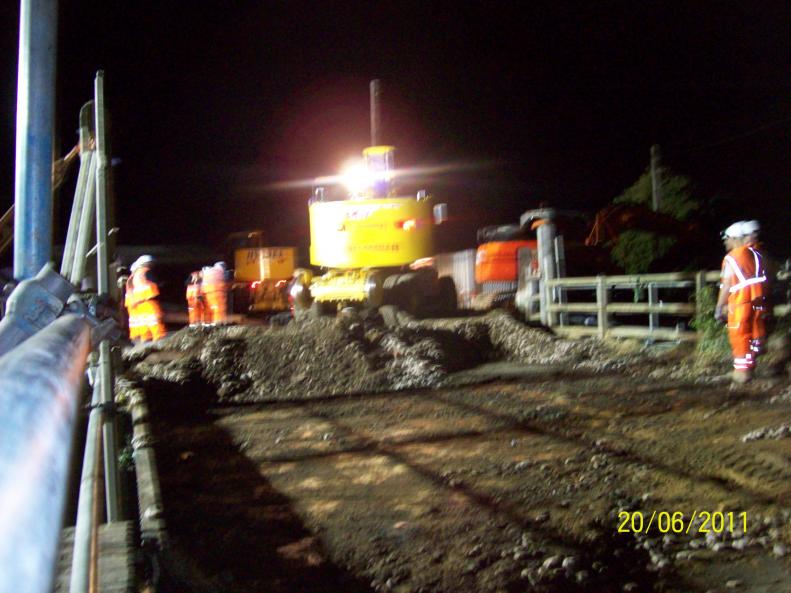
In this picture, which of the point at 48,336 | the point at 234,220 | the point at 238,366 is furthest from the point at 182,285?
the point at 48,336

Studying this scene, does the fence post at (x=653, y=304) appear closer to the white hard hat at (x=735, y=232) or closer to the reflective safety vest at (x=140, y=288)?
the white hard hat at (x=735, y=232)

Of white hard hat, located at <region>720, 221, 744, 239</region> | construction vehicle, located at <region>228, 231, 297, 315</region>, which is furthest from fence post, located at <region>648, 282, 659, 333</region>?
construction vehicle, located at <region>228, 231, 297, 315</region>

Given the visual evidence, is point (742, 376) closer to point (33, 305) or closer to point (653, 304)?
point (653, 304)

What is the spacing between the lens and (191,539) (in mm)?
4312

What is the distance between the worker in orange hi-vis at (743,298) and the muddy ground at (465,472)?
0.88ft

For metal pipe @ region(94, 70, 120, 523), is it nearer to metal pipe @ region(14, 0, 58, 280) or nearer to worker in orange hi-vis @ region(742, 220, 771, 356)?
metal pipe @ region(14, 0, 58, 280)

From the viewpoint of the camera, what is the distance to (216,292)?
14.8 metres

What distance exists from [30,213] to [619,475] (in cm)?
374

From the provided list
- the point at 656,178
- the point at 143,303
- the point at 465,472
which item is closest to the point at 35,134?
the point at 465,472

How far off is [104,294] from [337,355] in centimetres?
579

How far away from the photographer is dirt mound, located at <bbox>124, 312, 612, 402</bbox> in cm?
909
